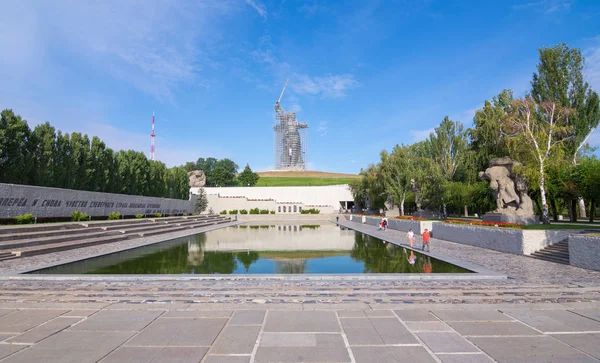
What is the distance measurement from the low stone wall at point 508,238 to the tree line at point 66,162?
29718 mm

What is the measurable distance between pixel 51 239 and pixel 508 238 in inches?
816

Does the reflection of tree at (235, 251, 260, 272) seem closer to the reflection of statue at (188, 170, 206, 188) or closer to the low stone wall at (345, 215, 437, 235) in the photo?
the low stone wall at (345, 215, 437, 235)

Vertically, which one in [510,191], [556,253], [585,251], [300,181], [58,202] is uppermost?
[300,181]

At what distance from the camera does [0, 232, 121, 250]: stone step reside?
40.5 ft

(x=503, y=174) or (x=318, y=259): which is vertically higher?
(x=503, y=174)

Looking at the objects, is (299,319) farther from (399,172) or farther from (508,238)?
(399,172)

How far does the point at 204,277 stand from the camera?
9.30 m

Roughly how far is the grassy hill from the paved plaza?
80.6 metres

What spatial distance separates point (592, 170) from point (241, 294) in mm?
24820

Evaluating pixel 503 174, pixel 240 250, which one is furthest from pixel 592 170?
pixel 240 250

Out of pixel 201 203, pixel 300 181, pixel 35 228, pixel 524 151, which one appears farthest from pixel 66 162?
pixel 300 181

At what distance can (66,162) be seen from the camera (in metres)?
26.8

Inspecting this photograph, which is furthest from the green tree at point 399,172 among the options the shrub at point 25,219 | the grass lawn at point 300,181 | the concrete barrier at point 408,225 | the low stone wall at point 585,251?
the grass lawn at point 300,181

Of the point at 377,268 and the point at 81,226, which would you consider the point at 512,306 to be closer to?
the point at 377,268
